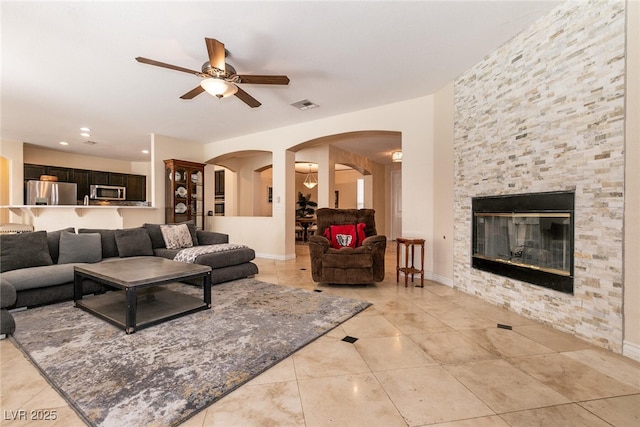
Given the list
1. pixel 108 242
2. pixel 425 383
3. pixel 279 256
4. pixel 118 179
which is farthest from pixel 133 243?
pixel 118 179

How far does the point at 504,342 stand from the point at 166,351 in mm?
2564

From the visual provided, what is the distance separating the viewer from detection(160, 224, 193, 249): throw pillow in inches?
180

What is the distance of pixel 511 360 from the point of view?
6.49 ft

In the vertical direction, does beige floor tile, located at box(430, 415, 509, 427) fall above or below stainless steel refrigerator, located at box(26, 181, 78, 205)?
below

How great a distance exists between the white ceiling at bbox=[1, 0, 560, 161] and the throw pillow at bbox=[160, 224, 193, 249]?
191 cm

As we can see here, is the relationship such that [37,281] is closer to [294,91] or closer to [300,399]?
[300,399]

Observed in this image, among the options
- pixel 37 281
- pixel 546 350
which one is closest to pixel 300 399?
pixel 546 350

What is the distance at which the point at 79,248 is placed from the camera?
360 centimetres

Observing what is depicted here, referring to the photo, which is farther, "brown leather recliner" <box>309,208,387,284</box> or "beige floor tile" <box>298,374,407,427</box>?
"brown leather recliner" <box>309,208,387,284</box>

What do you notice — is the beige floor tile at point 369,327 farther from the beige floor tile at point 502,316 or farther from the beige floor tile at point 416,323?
the beige floor tile at point 502,316

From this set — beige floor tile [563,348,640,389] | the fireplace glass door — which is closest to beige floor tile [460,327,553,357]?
beige floor tile [563,348,640,389]

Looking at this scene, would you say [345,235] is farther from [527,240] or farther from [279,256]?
[527,240]

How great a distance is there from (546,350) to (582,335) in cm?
44

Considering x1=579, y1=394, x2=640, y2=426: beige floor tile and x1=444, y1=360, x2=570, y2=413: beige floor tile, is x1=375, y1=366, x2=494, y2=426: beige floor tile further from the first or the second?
x1=579, y1=394, x2=640, y2=426: beige floor tile
